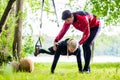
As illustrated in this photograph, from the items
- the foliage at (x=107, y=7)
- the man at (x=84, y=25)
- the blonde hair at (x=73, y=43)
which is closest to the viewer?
the blonde hair at (x=73, y=43)

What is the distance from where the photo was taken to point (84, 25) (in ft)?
23.9

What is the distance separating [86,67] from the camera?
8.34 metres

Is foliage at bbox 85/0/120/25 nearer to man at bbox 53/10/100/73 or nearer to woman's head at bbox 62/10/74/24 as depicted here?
man at bbox 53/10/100/73

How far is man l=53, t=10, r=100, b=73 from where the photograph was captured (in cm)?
707

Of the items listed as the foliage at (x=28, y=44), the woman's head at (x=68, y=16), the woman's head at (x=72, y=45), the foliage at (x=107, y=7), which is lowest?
the foliage at (x=28, y=44)

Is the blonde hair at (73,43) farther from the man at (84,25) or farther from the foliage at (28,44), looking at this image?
the foliage at (28,44)

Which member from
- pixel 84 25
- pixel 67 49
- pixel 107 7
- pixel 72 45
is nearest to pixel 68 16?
pixel 84 25

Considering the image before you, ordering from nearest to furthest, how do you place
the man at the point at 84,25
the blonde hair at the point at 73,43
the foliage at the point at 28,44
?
1. the blonde hair at the point at 73,43
2. the man at the point at 84,25
3. the foliage at the point at 28,44

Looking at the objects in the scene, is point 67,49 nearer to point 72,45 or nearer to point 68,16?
point 72,45

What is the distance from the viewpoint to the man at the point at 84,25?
23.2ft

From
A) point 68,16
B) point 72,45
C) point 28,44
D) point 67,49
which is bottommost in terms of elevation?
point 28,44

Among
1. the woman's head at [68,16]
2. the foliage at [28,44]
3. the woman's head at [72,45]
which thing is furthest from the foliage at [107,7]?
the woman's head at [72,45]

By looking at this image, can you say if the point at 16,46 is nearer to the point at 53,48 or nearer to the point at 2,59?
the point at 2,59

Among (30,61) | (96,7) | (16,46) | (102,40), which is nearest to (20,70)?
(30,61)
